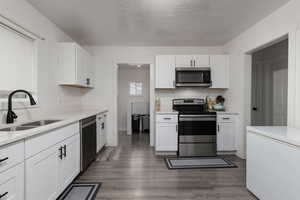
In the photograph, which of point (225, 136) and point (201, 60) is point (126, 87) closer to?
point (201, 60)

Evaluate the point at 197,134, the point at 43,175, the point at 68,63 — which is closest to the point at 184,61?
the point at 197,134

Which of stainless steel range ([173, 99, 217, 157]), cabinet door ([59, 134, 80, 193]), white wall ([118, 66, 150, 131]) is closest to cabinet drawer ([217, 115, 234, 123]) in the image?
stainless steel range ([173, 99, 217, 157])

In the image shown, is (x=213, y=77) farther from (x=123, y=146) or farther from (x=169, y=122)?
(x=123, y=146)

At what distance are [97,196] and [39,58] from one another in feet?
6.75

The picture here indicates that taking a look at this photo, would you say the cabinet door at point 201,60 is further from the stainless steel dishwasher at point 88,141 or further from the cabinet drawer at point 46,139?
the cabinet drawer at point 46,139

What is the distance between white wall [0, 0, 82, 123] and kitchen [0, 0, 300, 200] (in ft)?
0.05

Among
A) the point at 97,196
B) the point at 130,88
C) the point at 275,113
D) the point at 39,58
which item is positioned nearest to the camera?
the point at 97,196

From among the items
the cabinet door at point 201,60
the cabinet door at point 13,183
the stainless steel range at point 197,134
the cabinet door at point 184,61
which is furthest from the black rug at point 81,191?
the cabinet door at point 201,60

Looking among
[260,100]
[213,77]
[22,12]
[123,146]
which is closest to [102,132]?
[123,146]

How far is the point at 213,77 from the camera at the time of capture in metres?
3.80

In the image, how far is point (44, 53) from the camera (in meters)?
2.65

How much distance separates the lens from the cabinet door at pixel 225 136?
3.51 m

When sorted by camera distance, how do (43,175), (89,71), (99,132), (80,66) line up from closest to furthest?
1. (43,175)
2. (80,66)
3. (99,132)
4. (89,71)

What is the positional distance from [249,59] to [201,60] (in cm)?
92
